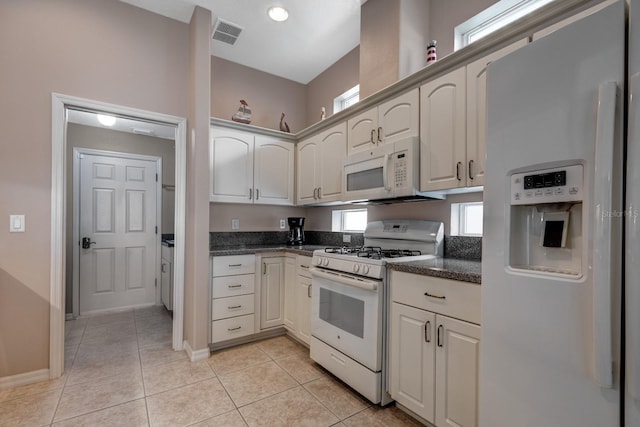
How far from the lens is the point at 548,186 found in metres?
0.99

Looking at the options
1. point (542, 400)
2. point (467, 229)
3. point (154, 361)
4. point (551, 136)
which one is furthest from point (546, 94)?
point (154, 361)

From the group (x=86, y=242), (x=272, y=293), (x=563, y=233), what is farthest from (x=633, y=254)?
(x=86, y=242)

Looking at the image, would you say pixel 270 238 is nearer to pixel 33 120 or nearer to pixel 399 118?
pixel 399 118

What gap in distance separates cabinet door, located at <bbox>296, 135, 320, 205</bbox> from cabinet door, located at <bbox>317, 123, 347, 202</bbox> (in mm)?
85

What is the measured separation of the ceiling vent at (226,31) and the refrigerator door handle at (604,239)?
9.62ft

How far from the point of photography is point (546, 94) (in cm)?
99

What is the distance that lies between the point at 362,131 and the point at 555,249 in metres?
1.81

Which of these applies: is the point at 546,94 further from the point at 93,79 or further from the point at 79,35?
the point at 79,35

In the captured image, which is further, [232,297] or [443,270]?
[232,297]

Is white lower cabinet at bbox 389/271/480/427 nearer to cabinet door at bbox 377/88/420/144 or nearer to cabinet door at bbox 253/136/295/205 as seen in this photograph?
cabinet door at bbox 377/88/420/144

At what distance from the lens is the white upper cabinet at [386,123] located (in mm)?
2148

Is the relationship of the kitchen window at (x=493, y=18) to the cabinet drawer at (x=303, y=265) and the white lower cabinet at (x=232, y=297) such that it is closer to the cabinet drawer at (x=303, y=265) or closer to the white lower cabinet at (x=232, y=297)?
the cabinet drawer at (x=303, y=265)

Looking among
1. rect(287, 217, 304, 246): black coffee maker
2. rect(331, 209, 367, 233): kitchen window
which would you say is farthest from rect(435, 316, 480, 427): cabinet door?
rect(287, 217, 304, 246): black coffee maker

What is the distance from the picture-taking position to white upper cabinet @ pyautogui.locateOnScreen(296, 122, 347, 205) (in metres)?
2.86
